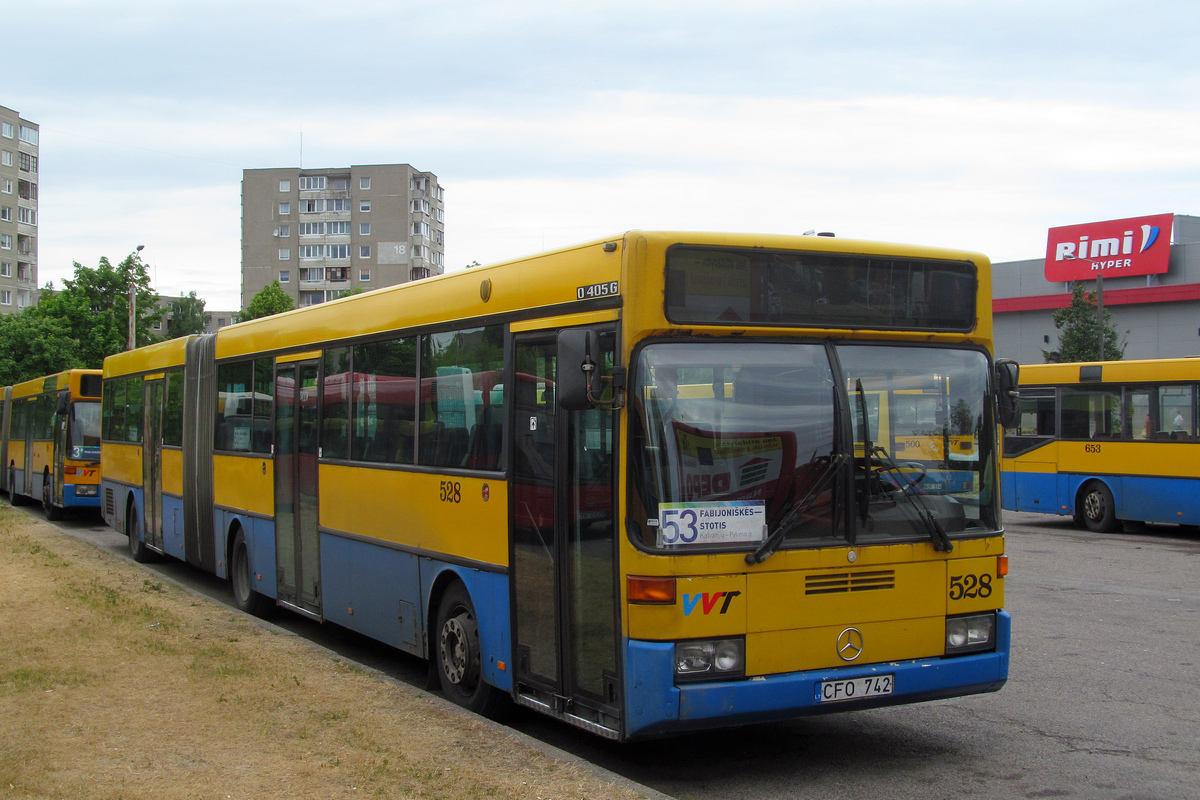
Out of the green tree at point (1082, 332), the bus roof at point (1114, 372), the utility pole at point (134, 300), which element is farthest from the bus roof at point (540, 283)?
the utility pole at point (134, 300)

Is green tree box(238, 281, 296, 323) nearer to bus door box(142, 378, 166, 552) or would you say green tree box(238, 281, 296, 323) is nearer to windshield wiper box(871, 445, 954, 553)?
bus door box(142, 378, 166, 552)

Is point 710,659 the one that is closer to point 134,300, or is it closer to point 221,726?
point 221,726

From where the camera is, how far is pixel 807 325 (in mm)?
6348

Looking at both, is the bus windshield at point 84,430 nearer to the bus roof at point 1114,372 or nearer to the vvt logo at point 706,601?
the bus roof at point 1114,372

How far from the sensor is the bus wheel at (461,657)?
7617 mm

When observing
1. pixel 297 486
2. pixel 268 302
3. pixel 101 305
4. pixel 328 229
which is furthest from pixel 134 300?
pixel 328 229

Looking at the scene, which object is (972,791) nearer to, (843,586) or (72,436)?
(843,586)

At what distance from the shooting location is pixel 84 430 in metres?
24.1

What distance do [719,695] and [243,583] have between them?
8.32 metres

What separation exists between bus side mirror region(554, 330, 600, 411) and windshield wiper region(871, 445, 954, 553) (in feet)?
5.68

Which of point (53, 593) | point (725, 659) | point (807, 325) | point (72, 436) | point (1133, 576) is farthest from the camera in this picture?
point (72, 436)

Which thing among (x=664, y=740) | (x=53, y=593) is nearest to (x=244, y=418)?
(x=53, y=593)

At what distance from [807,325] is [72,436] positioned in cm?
2155

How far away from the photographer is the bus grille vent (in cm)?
611
